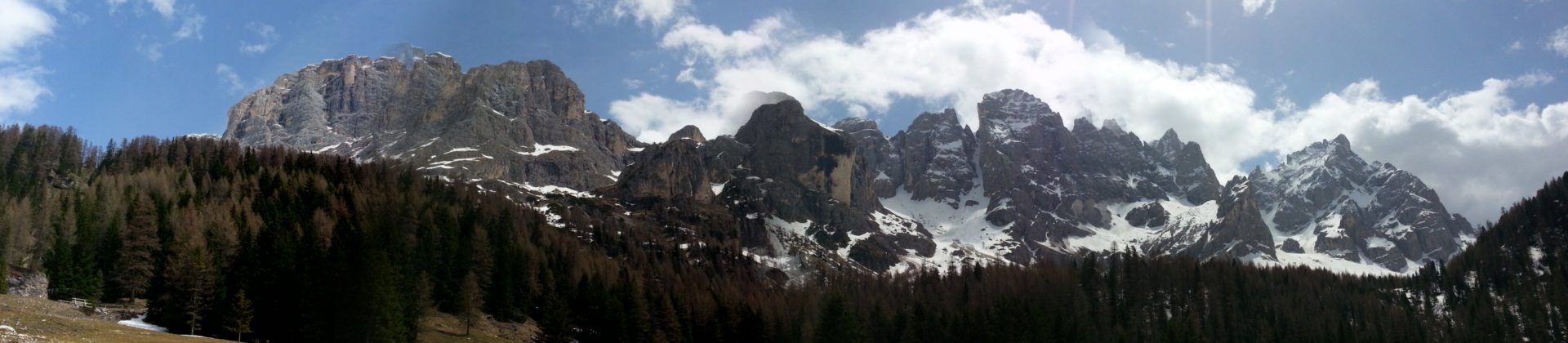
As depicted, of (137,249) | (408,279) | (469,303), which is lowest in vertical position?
(469,303)

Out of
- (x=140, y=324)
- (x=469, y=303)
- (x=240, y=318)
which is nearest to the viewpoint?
(x=240, y=318)

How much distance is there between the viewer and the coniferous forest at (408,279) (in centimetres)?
8919

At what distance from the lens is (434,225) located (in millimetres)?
138875

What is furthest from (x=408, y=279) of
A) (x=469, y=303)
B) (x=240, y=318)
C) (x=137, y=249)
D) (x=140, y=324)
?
(x=137, y=249)

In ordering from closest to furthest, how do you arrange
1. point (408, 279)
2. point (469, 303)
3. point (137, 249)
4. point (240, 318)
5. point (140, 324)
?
point (240, 318) < point (140, 324) < point (408, 279) < point (137, 249) < point (469, 303)

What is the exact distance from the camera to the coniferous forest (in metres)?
89.2

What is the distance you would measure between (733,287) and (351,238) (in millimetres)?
76729

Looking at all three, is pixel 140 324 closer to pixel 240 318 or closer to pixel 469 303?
pixel 240 318

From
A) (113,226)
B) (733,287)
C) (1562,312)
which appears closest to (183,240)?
(113,226)

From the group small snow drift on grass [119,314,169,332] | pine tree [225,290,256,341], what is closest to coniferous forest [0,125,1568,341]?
pine tree [225,290,256,341]

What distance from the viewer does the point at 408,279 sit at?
103 m

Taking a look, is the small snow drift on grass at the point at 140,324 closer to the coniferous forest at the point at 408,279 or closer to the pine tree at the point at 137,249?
the coniferous forest at the point at 408,279

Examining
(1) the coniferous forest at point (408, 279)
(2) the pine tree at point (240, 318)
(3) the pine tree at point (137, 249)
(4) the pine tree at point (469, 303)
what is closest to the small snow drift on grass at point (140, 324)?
(1) the coniferous forest at point (408, 279)

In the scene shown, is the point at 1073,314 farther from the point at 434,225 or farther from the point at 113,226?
the point at 113,226
